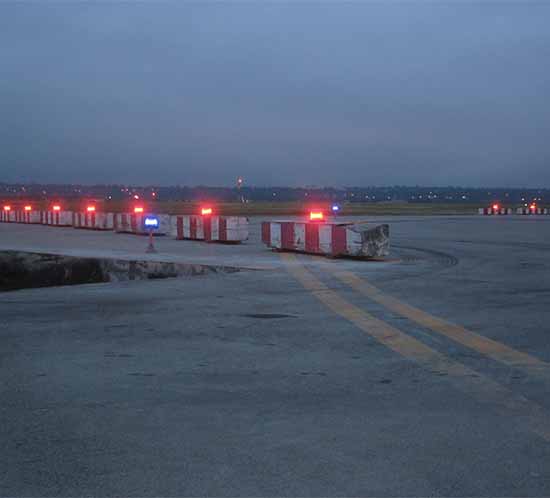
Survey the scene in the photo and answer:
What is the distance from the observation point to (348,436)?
231 inches

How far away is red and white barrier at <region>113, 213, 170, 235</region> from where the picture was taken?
3331 centimetres

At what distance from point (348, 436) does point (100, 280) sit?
15605 mm

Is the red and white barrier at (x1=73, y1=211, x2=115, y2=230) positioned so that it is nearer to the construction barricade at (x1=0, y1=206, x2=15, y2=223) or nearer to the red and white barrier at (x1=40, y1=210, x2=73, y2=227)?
the red and white barrier at (x1=40, y1=210, x2=73, y2=227)

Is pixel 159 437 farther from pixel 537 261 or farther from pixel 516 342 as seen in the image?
pixel 537 261

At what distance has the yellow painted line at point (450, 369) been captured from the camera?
637 centimetres

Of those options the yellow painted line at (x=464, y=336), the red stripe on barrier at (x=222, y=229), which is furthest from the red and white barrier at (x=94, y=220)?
the yellow painted line at (x=464, y=336)

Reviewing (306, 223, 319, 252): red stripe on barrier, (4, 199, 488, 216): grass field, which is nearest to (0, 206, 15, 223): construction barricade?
(4, 199, 488, 216): grass field

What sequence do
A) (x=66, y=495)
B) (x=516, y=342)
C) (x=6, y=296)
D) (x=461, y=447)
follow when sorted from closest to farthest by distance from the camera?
(x=66, y=495) < (x=461, y=447) < (x=516, y=342) < (x=6, y=296)

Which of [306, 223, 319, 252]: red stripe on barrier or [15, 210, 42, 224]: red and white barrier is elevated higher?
[15, 210, 42, 224]: red and white barrier

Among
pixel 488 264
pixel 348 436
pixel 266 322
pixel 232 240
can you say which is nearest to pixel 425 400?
pixel 348 436

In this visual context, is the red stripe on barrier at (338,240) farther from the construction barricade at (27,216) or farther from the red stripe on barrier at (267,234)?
the construction barricade at (27,216)

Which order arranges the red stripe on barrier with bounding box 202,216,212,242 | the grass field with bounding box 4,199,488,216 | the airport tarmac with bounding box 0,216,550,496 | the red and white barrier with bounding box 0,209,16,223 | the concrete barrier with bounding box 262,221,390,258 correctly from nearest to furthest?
the airport tarmac with bounding box 0,216,550,496
the concrete barrier with bounding box 262,221,390,258
the red stripe on barrier with bounding box 202,216,212,242
the red and white barrier with bounding box 0,209,16,223
the grass field with bounding box 4,199,488,216

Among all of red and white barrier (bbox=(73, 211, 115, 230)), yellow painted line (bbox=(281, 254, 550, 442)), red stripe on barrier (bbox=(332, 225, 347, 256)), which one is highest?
red and white barrier (bbox=(73, 211, 115, 230))

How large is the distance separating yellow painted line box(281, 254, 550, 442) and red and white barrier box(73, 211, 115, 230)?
85.8ft
